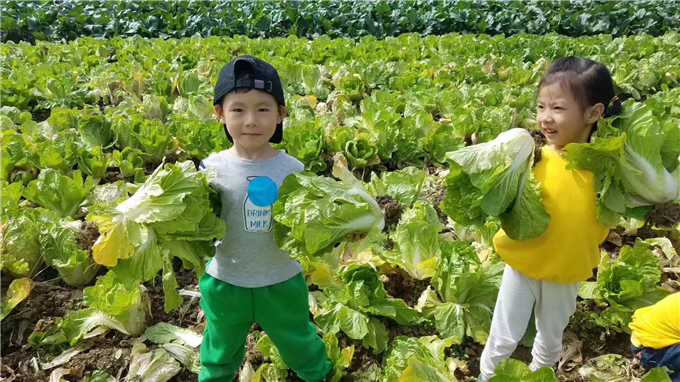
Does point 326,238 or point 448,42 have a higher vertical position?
point 326,238

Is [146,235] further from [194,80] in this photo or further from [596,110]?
[194,80]

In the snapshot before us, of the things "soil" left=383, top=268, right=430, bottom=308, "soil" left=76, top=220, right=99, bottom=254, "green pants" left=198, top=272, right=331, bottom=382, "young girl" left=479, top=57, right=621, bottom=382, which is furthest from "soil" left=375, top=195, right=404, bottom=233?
"soil" left=76, top=220, right=99, bottom=254

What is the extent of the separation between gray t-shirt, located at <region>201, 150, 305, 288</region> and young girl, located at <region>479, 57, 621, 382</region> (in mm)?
1073

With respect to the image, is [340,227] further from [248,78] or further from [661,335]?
[661,335]

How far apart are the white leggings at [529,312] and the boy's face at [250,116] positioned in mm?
1344

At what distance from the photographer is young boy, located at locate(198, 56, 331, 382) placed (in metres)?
2.07

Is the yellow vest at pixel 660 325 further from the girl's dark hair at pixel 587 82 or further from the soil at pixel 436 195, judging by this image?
the soil at pixel 436 195

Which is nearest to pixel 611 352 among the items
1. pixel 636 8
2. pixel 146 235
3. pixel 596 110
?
pixel 596 110

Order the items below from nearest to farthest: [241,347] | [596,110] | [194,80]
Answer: [596,110], [241,347], [194,80]

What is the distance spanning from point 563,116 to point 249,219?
1.45 metres

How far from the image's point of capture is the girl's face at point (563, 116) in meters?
1.98

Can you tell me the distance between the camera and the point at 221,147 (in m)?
4.67

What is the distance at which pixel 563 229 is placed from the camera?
2.02m

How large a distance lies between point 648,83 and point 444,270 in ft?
21.8
